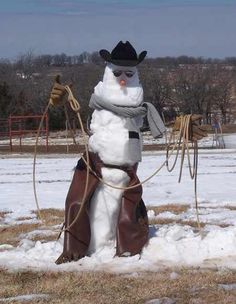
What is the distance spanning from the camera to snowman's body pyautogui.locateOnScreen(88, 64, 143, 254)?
702cm

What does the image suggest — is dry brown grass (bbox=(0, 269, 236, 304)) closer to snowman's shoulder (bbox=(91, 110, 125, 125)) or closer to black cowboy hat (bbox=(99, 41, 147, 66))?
snowman's shoulder (bbox=(91, 110, 125, 125))

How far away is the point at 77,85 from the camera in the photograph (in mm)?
54812

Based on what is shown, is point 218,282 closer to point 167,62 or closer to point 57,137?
point 57,137

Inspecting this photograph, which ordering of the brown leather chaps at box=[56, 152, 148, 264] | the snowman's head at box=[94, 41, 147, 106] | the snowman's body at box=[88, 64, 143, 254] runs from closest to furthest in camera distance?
the brown leather chaps at box=[56, 152, 148, 264]
the snowman's body at box=[88, 64, 143, 254]
the snowman's head at box=[94, 41, 147, 106]

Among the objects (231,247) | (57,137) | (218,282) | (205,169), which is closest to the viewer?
(218,282)

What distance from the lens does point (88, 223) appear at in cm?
702

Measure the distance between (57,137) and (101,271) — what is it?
37.3 metres

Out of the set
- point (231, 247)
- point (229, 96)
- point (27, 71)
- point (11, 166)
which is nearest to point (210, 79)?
point (229, 96)

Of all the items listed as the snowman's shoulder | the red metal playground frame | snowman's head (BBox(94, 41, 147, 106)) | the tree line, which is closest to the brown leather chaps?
the snowman's shoulder

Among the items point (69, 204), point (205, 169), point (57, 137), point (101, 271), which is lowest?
point (57, 137)

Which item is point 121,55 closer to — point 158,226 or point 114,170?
point 114,170

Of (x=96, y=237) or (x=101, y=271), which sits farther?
(x=96, y=237)

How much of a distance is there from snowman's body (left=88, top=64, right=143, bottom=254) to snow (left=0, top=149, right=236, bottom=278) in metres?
0.20

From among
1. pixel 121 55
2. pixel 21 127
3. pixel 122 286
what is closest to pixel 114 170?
pixel 121 55
